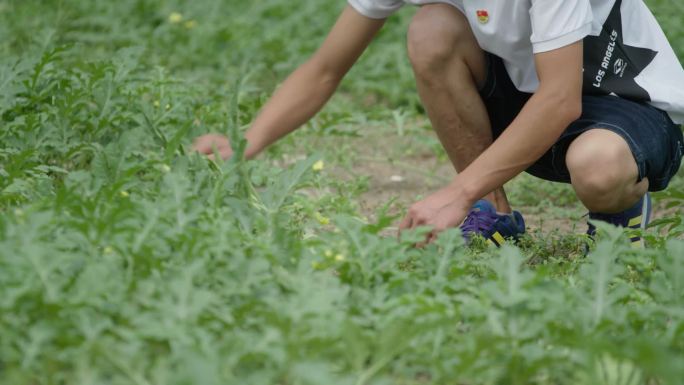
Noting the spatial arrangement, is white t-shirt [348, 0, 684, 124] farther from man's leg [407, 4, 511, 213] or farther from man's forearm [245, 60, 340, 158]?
man's forearm [245, 60, 340, 158]

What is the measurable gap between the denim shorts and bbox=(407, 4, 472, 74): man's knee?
0.58ft

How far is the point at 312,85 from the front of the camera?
3826mm

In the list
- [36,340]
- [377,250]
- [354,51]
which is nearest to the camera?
[36,340]

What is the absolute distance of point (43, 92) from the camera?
4.12 meters

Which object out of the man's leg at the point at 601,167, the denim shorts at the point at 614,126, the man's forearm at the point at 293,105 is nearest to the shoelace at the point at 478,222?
the denim shorts at the point at 614,126

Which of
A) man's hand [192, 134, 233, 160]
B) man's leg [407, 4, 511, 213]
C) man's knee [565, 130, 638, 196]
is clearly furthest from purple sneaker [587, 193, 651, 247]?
man's hand [192, 134, 233, 160]

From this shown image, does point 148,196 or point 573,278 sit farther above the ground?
point 148,196

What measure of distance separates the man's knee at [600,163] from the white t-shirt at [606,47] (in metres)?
0.28

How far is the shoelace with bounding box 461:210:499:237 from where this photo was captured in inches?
147

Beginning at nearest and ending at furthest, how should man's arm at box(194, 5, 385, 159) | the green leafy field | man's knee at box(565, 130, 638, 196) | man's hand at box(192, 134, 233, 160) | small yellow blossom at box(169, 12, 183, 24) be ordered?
the green leafy field → man's knee at box(565, 130, 638, 196) → man's hand at box(192, 134, 233, 160) → man's arm at box(194, 5, 385, 159) → small yellow blossom at box(169, 12, 183, 24)

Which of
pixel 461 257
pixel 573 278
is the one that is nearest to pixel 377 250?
pixel 461 257

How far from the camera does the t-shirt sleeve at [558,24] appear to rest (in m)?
3.10

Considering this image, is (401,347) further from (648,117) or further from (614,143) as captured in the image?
(648,117)

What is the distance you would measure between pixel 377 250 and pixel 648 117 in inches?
48.5
